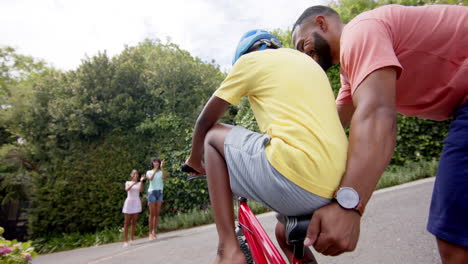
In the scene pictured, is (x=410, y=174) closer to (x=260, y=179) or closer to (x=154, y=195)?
(x=154, y=195)

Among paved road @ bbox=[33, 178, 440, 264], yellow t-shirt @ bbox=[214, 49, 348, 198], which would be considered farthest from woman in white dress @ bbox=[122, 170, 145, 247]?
yellow t-shirt @ bbox=[214, 49, 348, 198]

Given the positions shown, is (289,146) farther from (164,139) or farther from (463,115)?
(164,139)

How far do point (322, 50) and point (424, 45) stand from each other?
48 centimetres

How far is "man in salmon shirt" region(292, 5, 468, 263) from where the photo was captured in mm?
1013

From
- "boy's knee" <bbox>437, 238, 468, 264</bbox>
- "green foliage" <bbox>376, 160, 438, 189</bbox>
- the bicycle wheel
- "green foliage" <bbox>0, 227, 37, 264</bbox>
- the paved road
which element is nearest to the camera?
"boy's knee" <bbox>437, 238, 468, 264</bbox>

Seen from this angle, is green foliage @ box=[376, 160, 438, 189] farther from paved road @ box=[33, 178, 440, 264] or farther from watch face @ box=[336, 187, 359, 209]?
watch face @ box=[336, 187, 359, 209]

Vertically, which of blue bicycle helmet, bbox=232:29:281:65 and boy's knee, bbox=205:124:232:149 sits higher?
blue bicycle helmet, bbox=232:29:281:65

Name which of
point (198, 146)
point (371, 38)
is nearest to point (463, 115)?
point (371, 38)

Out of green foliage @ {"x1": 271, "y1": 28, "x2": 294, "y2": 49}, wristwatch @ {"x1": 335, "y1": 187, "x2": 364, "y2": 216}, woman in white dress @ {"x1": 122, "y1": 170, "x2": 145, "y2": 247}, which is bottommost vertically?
woman in white dress @ {"x1": 122, "y1": 170, "x2": 145, "y2": 247}

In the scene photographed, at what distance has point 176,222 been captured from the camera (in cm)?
921

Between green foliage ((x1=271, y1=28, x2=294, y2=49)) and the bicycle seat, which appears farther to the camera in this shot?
green foliage ((x1=271, y1=28, x2=294, y2=49))

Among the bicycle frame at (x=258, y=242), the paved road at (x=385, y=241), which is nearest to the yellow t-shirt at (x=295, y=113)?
the bicycle frame at (x=258, y=242)

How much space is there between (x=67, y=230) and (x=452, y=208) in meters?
12.3

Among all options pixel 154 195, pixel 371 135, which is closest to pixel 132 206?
pixel 154 195
